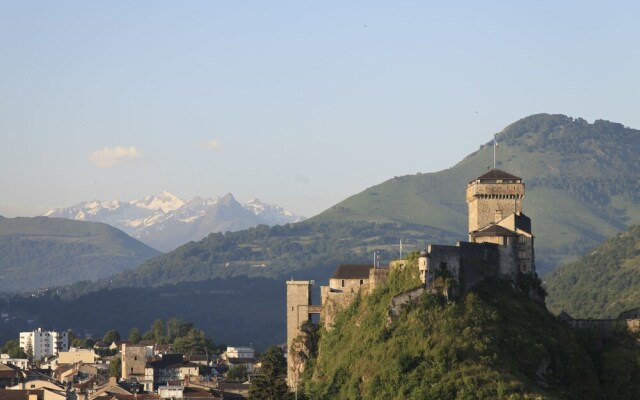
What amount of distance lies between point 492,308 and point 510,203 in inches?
638

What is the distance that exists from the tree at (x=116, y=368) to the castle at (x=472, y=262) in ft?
158

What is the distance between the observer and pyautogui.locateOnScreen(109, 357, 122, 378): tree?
523 feet

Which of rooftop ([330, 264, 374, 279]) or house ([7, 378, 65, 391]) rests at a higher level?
rooftop ([330, 264, 374, 279])

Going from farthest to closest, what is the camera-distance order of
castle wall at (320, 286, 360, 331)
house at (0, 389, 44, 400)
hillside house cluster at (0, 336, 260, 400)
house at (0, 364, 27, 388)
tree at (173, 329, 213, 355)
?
tree at (173, 329, 213, 355) < house at (0, 364, 27, 388) < hillside house cluster at (0, 336, 260, 400) < house at (0, 389, 44, 400) < castle wall at (320, 286, 360, 331)

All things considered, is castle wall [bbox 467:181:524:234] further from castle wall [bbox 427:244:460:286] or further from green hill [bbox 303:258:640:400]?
castle wall [bbox 427:244:460:286]

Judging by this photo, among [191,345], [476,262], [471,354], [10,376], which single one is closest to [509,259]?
[476,262]

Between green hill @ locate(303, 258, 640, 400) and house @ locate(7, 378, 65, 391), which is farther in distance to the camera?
house @ locate(7, 378, 65, 391)

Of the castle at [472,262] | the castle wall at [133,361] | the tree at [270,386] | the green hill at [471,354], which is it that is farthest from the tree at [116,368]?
the green hill at [471,354]

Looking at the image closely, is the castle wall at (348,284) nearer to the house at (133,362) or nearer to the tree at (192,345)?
the house at (133,362)

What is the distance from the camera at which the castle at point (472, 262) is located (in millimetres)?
100438

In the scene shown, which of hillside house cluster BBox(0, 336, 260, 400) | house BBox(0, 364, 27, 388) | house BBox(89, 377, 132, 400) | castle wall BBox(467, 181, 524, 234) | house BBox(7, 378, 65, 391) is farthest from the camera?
house BBox(0, 364, 27, 388)

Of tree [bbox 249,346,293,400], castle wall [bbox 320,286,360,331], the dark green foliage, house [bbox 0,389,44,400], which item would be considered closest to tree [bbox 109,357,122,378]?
the dark green foliage

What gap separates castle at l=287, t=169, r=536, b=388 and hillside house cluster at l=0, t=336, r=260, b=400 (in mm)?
20425

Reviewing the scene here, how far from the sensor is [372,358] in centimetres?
9831
